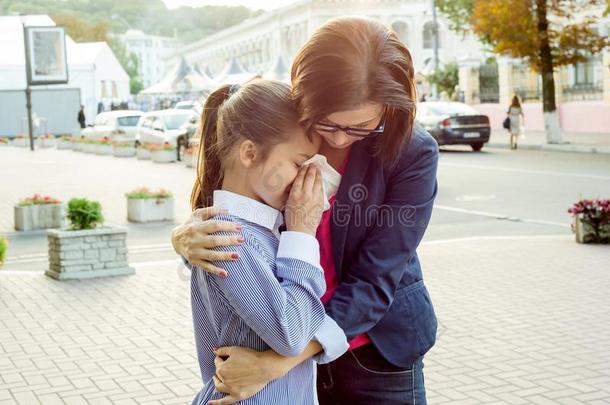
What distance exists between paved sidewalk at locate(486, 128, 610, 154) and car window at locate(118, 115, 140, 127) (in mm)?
14240

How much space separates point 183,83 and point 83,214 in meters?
40.7

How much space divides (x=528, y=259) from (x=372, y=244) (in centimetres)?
Result: 755

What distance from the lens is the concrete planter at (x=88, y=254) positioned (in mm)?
9047

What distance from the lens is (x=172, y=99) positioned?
69.6 metres

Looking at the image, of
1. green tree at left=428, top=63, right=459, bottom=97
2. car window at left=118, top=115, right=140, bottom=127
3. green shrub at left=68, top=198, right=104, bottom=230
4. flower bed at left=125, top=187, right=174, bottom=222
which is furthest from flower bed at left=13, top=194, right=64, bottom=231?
green tree at left=428, top=63, right=459, bottom=97

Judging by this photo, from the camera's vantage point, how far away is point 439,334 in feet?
20.3

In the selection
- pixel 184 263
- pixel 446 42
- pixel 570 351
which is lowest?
pixel 570 351

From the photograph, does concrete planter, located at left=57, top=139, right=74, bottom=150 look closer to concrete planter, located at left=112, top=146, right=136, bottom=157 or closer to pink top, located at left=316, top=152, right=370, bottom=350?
concrete planter, located at left=112, top=146, right=136, bottom=157

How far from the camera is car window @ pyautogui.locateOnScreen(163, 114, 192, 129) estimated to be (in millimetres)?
30719

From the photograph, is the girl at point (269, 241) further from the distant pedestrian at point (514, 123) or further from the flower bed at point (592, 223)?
the distant pedestrian at point (514, 123)

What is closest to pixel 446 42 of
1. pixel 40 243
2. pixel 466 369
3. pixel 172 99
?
pixel 172 99

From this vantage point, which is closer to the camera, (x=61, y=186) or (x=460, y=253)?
(x=460, y=253)

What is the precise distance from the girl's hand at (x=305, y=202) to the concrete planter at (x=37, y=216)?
11.5 meters

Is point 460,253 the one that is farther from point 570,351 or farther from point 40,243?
point 40,243
